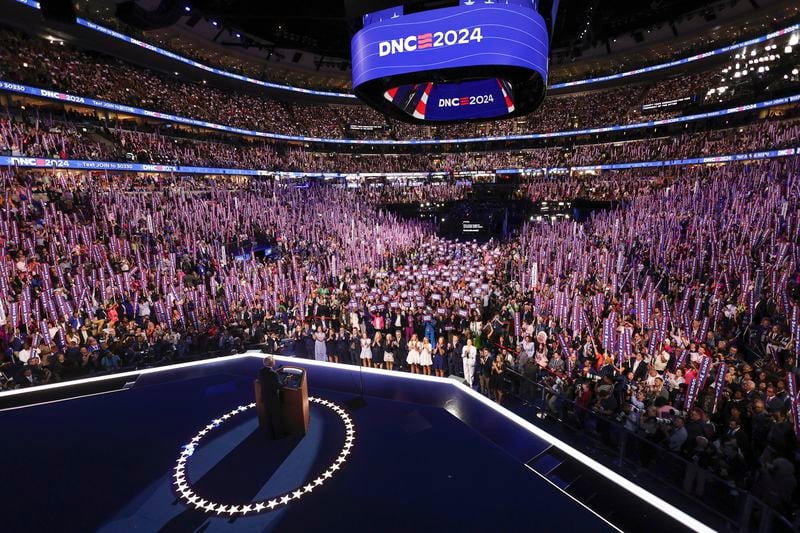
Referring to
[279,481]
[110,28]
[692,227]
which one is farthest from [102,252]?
[692,227]

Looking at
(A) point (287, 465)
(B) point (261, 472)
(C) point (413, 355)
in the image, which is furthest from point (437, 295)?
(B) point (261, 472)

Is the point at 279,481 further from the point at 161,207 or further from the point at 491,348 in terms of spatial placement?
the point at 161,207

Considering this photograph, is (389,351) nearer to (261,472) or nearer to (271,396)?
(271,396)

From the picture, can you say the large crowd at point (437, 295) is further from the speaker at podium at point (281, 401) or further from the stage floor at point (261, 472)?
the speaker at podium at point (281, 401)

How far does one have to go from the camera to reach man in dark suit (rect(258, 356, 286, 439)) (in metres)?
5.77

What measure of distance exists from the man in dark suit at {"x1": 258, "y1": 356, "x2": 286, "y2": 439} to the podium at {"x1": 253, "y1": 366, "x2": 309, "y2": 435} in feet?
0.19

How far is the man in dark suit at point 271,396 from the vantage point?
5.77 meters

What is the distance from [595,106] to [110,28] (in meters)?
44.4

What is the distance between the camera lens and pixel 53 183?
22562mm

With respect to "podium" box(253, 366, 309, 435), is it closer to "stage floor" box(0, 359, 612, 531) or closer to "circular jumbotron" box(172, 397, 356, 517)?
"stage floor" box(0, 359, 612, 531)

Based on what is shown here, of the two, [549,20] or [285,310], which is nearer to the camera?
[549,20]

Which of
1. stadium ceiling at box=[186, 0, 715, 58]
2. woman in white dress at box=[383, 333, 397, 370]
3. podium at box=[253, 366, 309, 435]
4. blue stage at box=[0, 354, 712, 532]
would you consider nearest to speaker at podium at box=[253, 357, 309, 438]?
podium at box=[253, 366, 309, 435]

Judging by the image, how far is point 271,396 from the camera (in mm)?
5828

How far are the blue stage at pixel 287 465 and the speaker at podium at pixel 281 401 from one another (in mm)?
213
